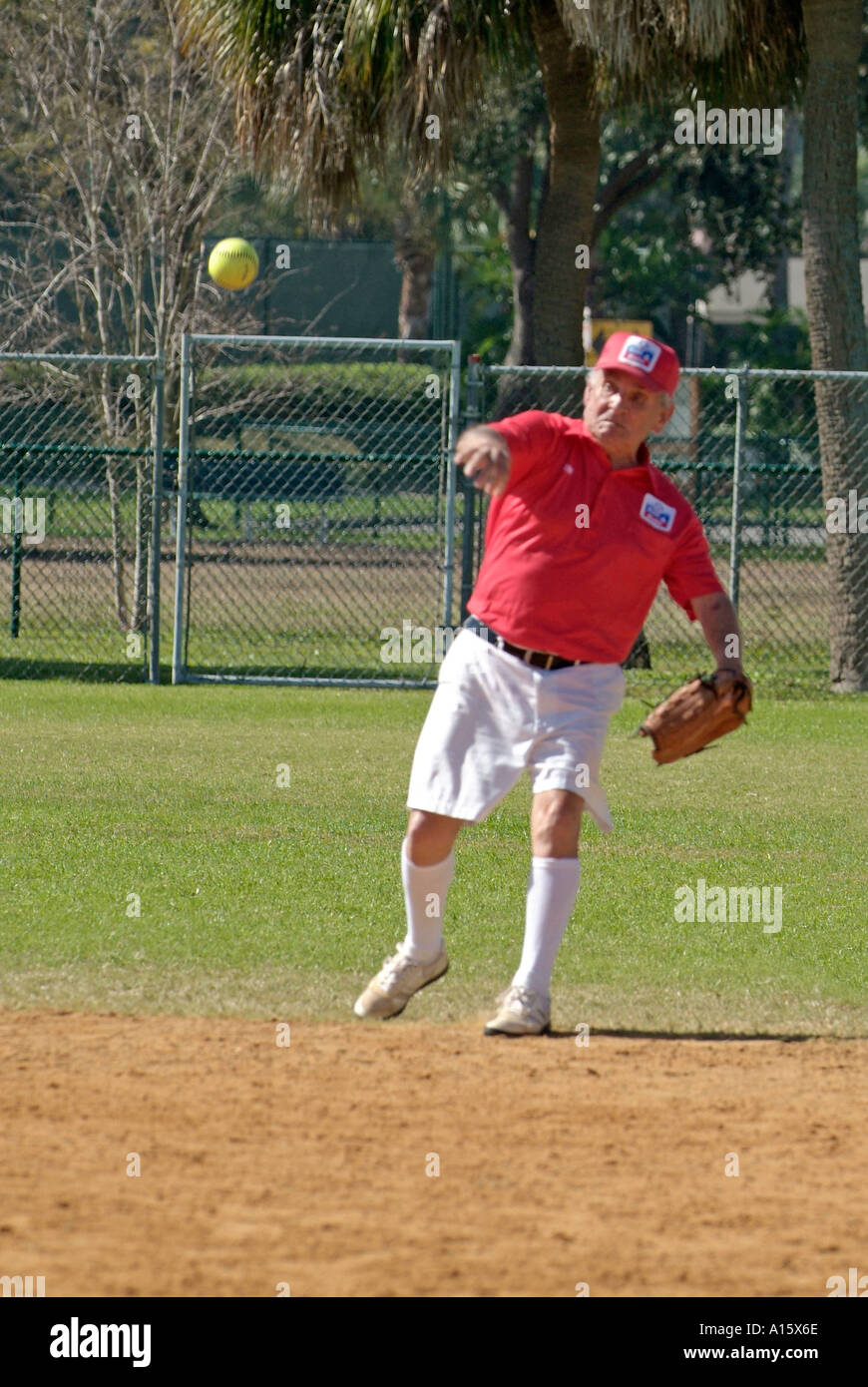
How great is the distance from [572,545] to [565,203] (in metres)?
10.6

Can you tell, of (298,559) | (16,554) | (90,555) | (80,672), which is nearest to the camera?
(80,672)

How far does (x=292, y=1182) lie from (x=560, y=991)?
220cm

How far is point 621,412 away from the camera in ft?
18.2

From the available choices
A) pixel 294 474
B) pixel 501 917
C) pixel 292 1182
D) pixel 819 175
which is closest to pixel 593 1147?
pixel 292 1182

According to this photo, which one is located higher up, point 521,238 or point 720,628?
point 521,238

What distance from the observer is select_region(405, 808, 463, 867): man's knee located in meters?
5.70

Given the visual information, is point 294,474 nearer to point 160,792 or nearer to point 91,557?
point 91,557

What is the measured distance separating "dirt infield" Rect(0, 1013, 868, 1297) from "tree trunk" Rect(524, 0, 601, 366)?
35.4ft

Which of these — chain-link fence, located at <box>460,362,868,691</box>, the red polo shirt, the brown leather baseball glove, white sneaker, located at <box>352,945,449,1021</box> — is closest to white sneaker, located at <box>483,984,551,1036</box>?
white sneaker, located at <box>352,945,449,1021</box>

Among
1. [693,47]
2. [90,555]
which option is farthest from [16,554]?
[693,47]

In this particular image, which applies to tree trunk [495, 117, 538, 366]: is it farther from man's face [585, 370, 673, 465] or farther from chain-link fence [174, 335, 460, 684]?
man's face [585, 370, 673, 465]

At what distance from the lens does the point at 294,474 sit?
23625mm

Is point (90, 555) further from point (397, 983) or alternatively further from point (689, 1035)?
point (689, 1035)
